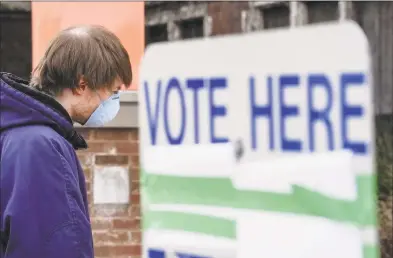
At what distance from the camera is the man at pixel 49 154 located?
2.20m

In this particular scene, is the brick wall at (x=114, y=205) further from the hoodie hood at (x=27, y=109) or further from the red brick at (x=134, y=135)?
the hoodie hood at (x=27, y=109)

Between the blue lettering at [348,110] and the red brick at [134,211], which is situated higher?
the blue lettering at [348,110]

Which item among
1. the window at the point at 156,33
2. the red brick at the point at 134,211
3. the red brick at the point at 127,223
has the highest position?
the window at the point at 156,33

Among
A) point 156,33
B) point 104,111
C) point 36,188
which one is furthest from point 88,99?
point 156,33

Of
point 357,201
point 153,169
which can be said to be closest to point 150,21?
point 153,169

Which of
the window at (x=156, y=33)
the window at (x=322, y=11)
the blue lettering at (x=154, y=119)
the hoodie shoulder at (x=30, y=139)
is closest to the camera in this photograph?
the hoodie shoulder at (x=30, y=139)

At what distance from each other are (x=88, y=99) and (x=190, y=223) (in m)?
0.46

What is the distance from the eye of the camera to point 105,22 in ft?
19.6

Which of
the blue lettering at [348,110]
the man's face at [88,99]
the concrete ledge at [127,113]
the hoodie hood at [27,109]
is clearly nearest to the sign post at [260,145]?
the blue lettering at [348,110]

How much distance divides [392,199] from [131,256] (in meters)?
2.58

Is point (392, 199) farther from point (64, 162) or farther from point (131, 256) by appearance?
point (64, 162)

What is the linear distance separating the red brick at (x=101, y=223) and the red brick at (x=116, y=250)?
0.12 meters

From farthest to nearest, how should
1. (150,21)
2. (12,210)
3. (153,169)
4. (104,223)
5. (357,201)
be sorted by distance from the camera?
(150,21)
(104,223)
(153,169)
(12,210)
(357,201)

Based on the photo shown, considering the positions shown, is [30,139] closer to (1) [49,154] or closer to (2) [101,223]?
(1) [49,154]
